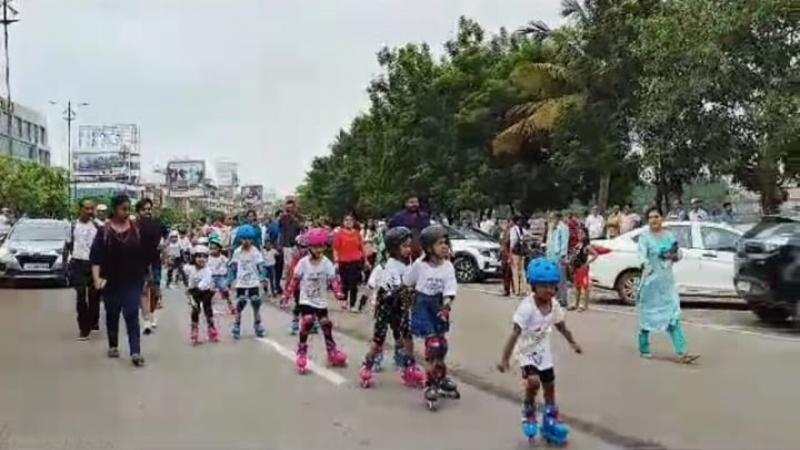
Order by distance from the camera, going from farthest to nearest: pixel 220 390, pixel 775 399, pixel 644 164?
pixel 644 164, pixel 220 390, pixel 775 399

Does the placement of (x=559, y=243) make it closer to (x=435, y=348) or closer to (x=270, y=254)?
(x=270, y=254)

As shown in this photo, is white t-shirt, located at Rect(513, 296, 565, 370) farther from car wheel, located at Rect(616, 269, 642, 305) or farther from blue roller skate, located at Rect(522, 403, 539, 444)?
car wheel, located at Rect(616, 269, 642, 305)

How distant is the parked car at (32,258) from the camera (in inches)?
1014

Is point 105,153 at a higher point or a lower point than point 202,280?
higher

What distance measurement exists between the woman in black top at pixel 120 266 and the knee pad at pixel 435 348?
408 centimetres

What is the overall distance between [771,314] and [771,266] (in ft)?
4.71

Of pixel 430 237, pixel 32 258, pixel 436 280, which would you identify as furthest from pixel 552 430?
pixel 32 258

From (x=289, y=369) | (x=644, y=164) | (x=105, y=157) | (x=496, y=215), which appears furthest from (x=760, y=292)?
(x=105, y=157)

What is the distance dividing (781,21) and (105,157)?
107 meters

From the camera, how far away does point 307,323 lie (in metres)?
11.5

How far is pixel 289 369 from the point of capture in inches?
460

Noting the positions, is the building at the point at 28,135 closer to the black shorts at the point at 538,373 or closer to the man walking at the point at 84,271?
the man walking at the point at 84,271

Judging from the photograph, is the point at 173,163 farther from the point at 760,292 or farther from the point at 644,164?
the point at 760,292

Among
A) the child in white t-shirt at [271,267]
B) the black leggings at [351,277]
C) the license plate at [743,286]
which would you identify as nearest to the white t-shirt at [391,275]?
the license plate at [743,286]
